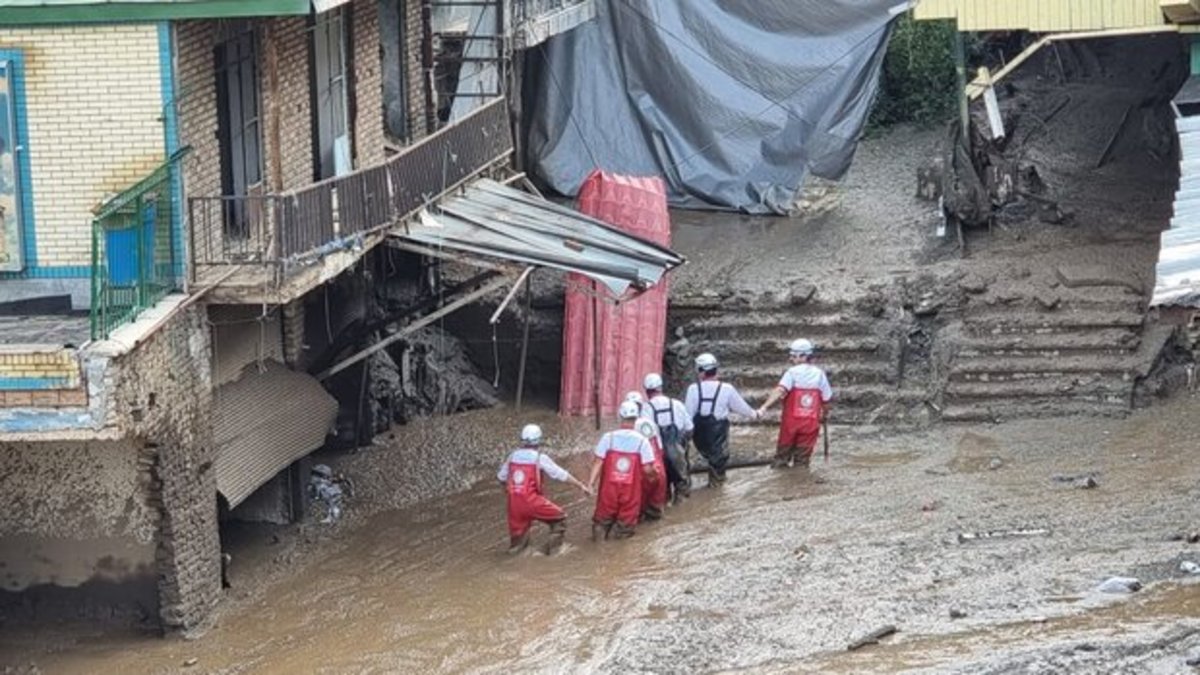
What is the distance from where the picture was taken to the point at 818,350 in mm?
25422

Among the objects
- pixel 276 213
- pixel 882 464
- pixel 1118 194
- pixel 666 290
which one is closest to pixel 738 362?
pixel 666 290

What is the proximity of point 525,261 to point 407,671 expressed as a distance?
4136 mm

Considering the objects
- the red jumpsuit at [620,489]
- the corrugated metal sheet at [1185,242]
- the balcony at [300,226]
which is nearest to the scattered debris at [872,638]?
the corrugated metal sheet at [1185,242]

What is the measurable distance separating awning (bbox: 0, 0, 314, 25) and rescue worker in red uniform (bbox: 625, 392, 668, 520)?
4.69m

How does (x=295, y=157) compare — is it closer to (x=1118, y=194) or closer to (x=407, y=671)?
(x=407, y=671)

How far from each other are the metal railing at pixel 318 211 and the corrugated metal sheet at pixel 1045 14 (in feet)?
17.1

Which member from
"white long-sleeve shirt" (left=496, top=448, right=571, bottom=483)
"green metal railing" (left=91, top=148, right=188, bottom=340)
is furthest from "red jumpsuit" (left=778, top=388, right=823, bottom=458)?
"green metal railing" (left=91, top=148, right=188, bottom=340)

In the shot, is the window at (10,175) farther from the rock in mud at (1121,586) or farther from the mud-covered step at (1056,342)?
the mud-covered step at (1056,342)

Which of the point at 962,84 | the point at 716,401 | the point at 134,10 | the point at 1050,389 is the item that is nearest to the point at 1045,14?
the point at 962,84

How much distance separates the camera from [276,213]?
1953 cm

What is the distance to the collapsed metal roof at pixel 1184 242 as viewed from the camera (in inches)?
698

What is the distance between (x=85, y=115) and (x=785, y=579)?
20.6 feet

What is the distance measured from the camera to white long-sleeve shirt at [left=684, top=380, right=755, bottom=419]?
74.0 feet

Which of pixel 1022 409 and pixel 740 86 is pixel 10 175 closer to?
pixel 1022 409
